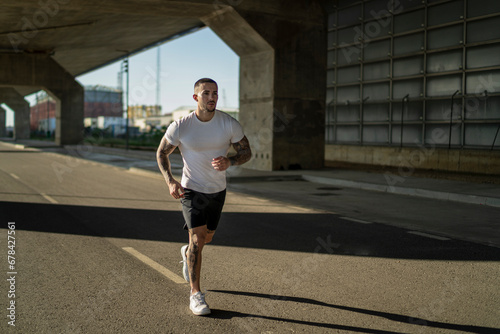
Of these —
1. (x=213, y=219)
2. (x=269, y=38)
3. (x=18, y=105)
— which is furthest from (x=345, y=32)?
(x=18, y=105)

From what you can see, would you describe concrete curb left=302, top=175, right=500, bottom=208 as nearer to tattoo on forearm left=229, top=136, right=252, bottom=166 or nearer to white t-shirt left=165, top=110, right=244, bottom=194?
tattoo on forearm left=229, top=136, right=252, bottom=166

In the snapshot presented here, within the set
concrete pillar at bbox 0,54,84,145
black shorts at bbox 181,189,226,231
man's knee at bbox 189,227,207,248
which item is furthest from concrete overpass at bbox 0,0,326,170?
concrete pillar at bbox 0,54,84,145

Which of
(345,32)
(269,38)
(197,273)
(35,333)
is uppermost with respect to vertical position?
(345,32)

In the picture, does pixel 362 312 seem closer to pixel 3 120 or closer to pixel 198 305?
pixel 198 305

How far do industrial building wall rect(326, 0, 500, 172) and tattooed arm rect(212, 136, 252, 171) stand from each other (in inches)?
652

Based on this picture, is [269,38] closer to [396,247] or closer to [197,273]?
[396,247]

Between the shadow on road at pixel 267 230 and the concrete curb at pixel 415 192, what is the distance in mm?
4144

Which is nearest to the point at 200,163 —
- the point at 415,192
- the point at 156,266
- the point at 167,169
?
the point at 167,169

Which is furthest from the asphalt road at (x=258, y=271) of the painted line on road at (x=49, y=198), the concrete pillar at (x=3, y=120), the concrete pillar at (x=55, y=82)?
the concrete pillar at (x=3, y=120)

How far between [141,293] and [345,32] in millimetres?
23372

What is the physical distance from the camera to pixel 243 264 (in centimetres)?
618

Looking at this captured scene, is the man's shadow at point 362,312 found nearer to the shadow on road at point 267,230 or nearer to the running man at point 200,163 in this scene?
the running man at point 200,163

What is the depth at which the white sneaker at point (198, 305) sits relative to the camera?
173 inches

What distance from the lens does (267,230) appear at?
27.7 ft
